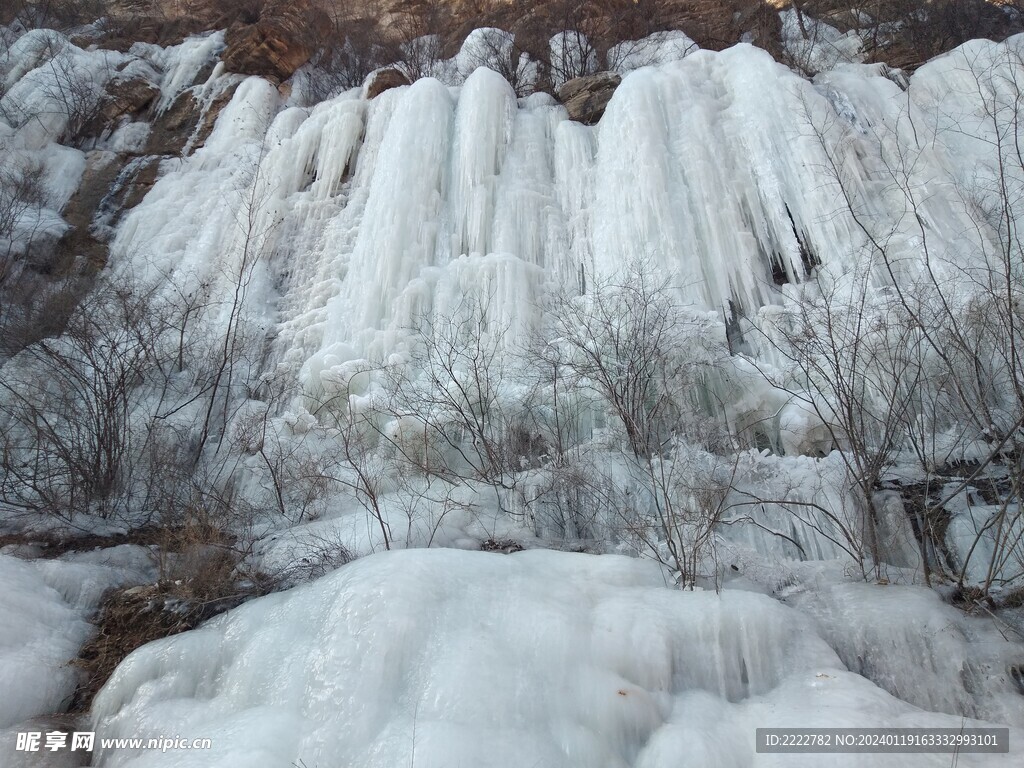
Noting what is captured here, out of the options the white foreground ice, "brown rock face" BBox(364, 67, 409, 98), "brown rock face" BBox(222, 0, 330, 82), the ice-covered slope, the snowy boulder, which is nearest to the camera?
the white foreground ice

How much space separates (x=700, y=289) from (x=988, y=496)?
3661 millimetres

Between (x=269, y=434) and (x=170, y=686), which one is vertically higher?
(x=170, y=686)

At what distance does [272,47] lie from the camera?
14.9 meters

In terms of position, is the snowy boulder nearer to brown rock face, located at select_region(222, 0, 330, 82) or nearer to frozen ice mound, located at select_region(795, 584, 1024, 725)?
frozen ice mound, located at select_region(795, 584, 1024, 725)

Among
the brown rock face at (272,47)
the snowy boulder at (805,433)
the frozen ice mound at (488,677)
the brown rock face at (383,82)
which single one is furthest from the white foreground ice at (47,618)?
the brown rock face at (272,47)

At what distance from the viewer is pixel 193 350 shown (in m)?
8.52

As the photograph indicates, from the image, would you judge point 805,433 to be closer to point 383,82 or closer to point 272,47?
point 383,82

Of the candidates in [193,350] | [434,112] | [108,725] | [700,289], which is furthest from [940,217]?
[193,350]

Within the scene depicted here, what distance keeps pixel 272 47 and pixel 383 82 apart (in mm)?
4074

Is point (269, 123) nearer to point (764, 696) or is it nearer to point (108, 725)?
point (108, 725)

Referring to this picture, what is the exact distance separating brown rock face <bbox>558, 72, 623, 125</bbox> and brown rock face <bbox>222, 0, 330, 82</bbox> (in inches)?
316

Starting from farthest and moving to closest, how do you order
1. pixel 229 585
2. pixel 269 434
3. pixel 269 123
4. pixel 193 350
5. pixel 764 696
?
pixel 269 123
pixel 193 350
pixel 269 434
pixel 229 585
pixel 764 696

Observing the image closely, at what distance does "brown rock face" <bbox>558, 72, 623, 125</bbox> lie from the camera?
1089cm

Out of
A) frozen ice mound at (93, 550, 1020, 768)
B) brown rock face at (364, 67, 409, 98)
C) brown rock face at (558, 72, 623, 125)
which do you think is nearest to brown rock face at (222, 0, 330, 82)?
brown rock face at (364, 67, 409, 98)
